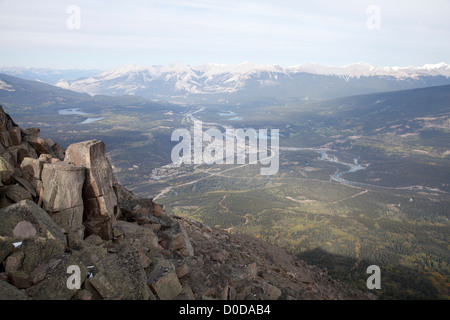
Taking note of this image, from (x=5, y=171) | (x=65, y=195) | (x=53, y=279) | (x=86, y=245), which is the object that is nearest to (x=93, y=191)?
(x=65, y=195)

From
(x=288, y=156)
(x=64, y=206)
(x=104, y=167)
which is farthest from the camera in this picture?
(x=288, y=156)

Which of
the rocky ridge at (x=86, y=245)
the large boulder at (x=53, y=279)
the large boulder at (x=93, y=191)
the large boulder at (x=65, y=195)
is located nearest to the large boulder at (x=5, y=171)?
the rocky ridge at (x=86, y=245)

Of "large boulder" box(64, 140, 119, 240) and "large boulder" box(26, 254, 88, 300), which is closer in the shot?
"large boulder" box(26, 254, 88, 300)

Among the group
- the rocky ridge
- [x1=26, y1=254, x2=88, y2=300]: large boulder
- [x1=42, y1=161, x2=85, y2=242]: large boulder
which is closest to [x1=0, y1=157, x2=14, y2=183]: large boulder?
the rocky ridge

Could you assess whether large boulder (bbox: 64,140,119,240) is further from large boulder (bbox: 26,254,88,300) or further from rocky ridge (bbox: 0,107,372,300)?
large boulder (bbox: 26,254,88,300)

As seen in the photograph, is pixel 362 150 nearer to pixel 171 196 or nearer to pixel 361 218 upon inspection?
pixel 361 218

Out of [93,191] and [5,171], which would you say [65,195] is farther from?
[5,171]
